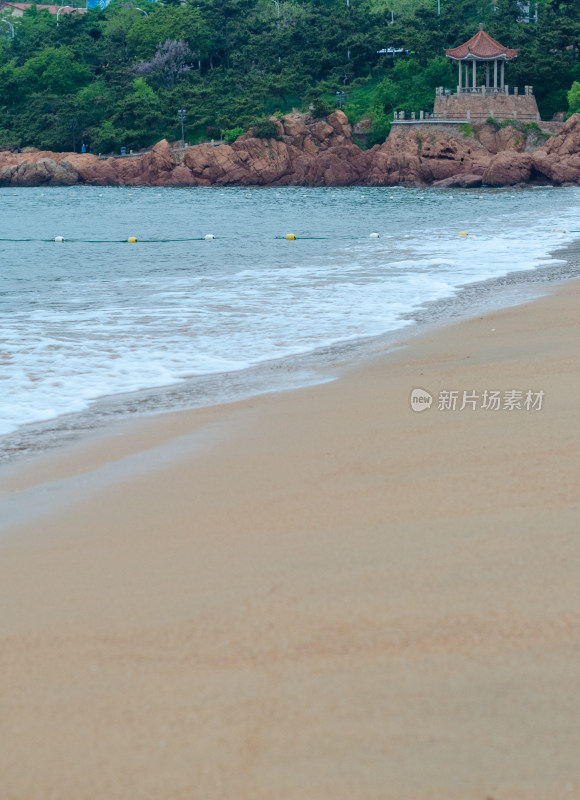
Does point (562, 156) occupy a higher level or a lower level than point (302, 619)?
higher

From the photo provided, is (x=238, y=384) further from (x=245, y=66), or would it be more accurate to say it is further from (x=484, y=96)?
(x=245, y=66)

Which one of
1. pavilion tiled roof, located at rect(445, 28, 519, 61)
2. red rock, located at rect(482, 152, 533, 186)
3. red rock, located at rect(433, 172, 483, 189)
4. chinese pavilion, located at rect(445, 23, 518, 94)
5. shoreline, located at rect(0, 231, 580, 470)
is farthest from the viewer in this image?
chinese pavilion, located at rect(445, 23, 518, 94)

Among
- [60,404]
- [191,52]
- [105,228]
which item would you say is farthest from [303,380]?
[191,52]

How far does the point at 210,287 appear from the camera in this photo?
1275cm

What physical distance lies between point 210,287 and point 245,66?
7393cm

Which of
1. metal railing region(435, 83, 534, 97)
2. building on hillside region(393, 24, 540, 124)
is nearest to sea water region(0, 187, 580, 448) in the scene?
building on hillside region(393, 24, 540, 124)

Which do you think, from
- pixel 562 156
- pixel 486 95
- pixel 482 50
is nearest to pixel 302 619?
pixel 562 156

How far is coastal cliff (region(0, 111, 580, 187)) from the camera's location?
56.9m

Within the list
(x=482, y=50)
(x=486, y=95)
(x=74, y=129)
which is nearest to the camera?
(x=482, y=50)

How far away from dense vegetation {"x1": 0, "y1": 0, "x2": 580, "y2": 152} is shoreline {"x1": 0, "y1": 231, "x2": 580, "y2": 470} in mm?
61496

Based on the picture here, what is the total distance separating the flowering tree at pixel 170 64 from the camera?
82312 mm

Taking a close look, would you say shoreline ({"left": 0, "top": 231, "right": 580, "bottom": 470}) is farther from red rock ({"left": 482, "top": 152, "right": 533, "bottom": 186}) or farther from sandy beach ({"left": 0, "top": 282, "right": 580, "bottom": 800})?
red rock ({"left": 482, "top": 152, "right": 533, "bottom": 186})

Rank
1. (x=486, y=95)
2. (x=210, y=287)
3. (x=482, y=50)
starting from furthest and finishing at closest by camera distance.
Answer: (x=486, y=95)
(x=482, y=50)
(x=210, y=287)

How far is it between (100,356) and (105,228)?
21.9 meters
